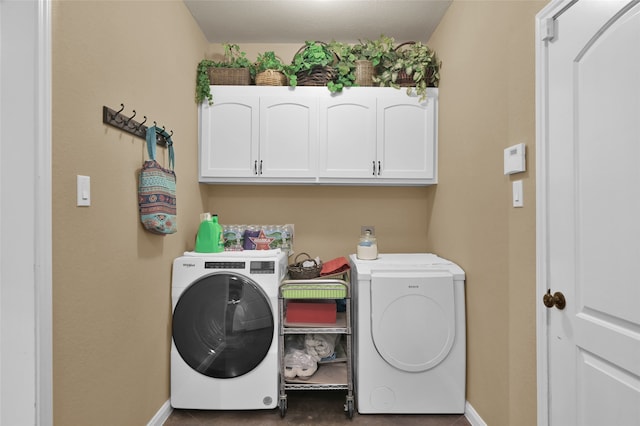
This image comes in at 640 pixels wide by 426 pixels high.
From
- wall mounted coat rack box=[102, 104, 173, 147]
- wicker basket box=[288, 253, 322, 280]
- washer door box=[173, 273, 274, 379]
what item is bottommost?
washer door box=[173, 273, 274, 379]

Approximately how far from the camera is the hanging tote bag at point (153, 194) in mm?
1728

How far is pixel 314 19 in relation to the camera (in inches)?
101

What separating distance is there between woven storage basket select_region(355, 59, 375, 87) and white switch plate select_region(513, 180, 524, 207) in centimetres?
144

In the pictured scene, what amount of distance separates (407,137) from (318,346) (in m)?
1.60

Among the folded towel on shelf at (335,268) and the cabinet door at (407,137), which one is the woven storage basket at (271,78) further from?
the folded towel on shelf at (335,268)

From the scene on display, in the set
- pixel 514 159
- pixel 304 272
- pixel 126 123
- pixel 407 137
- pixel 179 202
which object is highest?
pixel 407 137

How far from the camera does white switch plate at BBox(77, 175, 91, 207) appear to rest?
1.30 m

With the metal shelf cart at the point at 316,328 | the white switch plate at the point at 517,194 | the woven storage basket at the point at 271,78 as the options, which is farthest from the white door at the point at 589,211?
the woven storage basket at the point at 271,78

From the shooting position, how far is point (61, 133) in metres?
1.22

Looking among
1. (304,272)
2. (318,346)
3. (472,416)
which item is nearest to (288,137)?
(304,272)

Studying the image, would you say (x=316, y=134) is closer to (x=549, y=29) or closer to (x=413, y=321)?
(x=413, y=321)

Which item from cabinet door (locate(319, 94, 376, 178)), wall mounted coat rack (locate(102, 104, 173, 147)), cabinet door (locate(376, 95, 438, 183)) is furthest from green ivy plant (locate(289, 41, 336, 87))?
wall mounted coat rack (locate(102, 104, 173, 147))

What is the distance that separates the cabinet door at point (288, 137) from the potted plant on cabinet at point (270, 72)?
0.12m

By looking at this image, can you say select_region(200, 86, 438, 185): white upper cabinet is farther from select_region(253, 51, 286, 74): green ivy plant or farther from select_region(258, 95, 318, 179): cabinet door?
select_region(253, 51, 286, 74): green ivy plant
